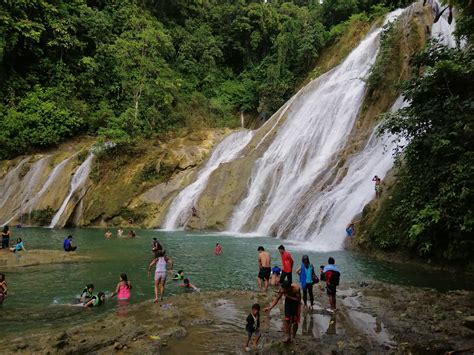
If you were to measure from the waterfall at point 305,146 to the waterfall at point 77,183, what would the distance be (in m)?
13.0

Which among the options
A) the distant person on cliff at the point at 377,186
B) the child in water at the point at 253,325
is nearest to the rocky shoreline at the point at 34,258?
the child in water at the point at 253,325

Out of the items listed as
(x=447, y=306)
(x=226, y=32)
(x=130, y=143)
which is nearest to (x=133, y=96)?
(x=130, y=143)

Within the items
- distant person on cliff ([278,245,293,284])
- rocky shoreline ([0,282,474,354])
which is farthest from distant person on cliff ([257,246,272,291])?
distant person on cliff ([278,245,293,284])

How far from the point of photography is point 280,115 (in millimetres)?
33469

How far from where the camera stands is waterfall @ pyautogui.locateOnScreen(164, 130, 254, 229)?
90.9 feet

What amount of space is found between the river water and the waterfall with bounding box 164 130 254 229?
251 inches

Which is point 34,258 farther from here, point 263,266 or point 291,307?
point 291,307

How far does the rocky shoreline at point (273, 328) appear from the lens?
7.04 metres

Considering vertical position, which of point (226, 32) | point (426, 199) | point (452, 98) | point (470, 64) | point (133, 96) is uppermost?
point (226, 32)

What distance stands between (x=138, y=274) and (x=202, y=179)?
1638 centimetres

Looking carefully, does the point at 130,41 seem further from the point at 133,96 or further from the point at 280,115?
the point at 280,115

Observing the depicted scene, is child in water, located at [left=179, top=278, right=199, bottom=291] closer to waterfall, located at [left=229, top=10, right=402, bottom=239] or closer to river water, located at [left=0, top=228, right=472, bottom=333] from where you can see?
river water, located at [left=0, top=228, right=472, bottom=333]

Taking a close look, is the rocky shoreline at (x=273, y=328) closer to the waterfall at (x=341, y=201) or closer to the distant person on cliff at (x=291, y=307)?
the distant person on cliff at (x=291, y=307)

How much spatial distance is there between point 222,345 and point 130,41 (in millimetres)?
35910
